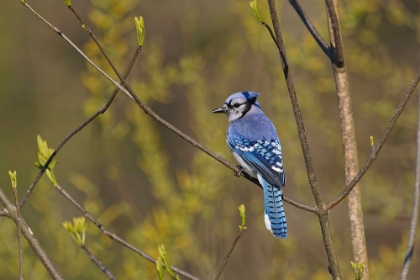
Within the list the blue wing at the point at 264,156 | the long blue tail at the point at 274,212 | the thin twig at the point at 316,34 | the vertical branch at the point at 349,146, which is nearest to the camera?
the vertical branch at the point at 349,146

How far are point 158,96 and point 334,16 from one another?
77.2 inches

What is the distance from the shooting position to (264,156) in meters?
3.11

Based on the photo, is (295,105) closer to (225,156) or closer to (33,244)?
(33,244)

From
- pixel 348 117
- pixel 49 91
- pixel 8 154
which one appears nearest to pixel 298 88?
pixel 348 117

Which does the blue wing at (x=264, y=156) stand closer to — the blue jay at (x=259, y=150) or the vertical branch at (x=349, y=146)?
the blue jay at (x=259, y=150)

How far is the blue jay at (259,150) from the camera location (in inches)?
108

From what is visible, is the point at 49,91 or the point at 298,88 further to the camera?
the point at 49,91

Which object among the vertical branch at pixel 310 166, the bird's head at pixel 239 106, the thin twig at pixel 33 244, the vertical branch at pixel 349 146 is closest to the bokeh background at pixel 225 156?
the bird's head at pixel 239 106

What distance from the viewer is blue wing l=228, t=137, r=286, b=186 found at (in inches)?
114

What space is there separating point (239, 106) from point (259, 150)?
0.53m

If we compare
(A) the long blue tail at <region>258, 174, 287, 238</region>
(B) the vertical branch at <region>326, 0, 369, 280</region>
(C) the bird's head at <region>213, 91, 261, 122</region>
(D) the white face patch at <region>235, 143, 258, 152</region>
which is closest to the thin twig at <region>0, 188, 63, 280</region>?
Result: (B) the vertical branch at <region>326, 0, 369, 280</region>

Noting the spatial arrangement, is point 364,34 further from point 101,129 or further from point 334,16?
point 334,16

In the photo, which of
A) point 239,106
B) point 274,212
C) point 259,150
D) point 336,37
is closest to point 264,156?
point 259,150

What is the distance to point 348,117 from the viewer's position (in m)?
2.16
